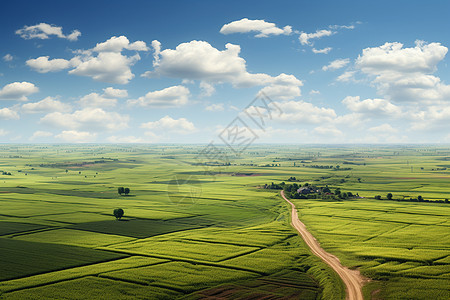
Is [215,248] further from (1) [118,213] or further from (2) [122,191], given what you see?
(2) [122,191]

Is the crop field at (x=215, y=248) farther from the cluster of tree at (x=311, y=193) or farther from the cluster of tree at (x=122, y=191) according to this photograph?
the cluster of tree at (x=122, y=191)

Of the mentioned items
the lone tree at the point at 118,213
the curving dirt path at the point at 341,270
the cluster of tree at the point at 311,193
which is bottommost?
the curving dirt path at the point at 341,270

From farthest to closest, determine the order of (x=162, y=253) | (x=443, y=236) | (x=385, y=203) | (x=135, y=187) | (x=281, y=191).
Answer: (x=135, y=187) < (x=281, y=191) < (x=385, y=203) < (x=443, y=236) < (x=162, y=253)

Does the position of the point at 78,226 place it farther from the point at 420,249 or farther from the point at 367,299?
the point at 420,249

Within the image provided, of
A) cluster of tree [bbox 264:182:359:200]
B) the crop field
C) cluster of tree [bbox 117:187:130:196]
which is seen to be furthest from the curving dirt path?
cluster of tree [bbox 117:187:130:196]

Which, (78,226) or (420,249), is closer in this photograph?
(420,249)

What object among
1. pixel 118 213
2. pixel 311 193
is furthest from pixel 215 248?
pixel 311 193

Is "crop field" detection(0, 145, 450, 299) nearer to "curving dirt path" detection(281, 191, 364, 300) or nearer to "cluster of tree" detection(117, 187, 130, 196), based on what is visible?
"curving dirt path" detection(281, 191, 364, 300)

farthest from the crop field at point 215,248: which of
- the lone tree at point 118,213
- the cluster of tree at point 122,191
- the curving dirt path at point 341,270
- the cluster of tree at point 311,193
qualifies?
the cluster of tree at point 122,191

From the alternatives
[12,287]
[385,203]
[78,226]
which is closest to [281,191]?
[385,203]

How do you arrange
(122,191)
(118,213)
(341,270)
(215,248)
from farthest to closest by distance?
(122,191)
(118,213)
(215,248)
(341,270)

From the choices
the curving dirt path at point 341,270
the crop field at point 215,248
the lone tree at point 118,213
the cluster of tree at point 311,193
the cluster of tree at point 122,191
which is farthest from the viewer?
the cluster of tree at point 122,191
